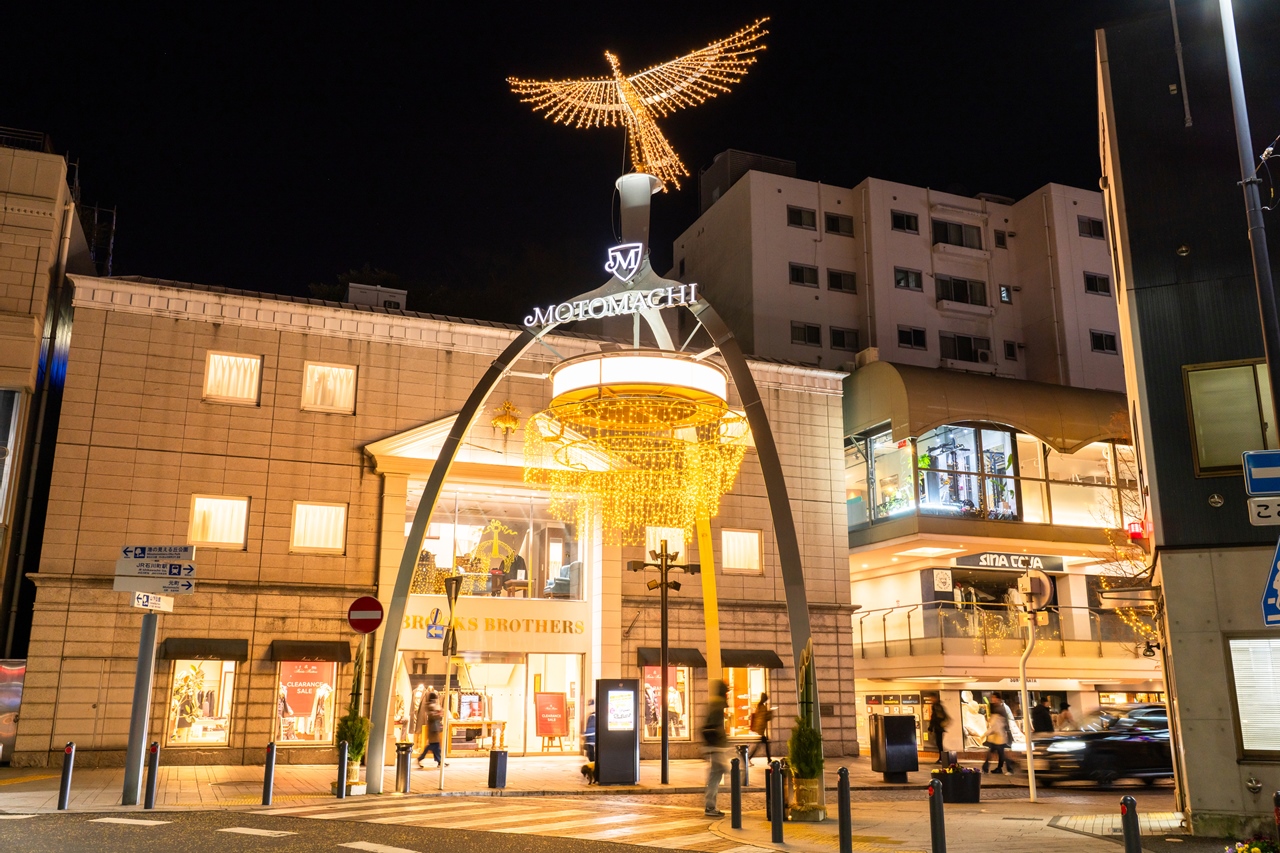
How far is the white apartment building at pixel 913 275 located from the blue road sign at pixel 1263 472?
31298 mm

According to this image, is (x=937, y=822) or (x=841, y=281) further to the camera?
(x=841, y=281)

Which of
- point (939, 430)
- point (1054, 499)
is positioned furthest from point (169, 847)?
point (1054, 499)

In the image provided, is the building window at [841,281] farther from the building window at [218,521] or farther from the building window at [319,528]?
the building window at [218,521]

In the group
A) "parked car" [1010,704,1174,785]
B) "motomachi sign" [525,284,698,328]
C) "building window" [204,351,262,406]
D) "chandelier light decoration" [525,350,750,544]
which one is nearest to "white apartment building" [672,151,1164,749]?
"parked car" [1010,704,1174,785]

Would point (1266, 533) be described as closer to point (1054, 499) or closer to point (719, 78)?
point (719, 78)

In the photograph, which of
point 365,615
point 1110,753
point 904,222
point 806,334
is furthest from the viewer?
point 904,222

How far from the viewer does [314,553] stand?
24.5 m

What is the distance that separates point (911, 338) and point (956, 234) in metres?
5.27

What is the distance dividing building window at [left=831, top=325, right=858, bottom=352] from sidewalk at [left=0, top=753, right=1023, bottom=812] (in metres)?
20.2

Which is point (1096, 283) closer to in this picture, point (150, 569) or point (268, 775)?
point (268, 775)

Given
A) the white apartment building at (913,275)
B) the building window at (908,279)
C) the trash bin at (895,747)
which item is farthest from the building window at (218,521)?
the building window at (908,279)

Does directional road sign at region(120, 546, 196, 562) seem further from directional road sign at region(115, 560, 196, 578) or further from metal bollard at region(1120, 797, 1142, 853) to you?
metal bollard at region(1120, 797, 1142, 853)

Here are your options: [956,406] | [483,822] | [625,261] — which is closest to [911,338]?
[956,406]

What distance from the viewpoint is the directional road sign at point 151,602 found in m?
14.9
